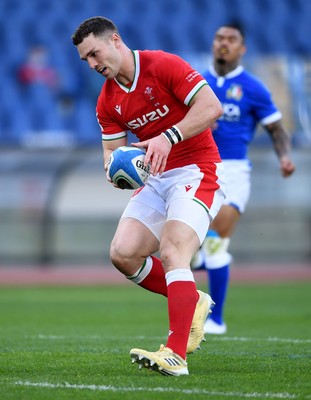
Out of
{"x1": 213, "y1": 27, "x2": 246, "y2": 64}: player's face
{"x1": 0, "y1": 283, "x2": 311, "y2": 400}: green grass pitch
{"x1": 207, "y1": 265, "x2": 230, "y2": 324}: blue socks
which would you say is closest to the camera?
{"x1": 0, "y1": 283, "x2": 311, "y2": 400}: green grass pitch

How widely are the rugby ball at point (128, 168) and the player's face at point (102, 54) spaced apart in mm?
504

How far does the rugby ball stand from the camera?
18.9ft

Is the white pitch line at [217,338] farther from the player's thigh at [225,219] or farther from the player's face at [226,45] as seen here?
the player's face at [226,45]

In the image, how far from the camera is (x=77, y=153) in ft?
57.1

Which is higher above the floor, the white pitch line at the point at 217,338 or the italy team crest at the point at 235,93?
the italy team crest at the point at 235,93

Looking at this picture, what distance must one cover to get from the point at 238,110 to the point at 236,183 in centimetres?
69

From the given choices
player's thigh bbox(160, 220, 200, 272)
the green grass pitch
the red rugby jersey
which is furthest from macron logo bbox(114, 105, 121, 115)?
the green grass pitch

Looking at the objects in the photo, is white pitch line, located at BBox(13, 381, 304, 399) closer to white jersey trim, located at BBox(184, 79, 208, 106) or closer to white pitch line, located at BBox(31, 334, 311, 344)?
white jersey trim, located at BBox(184, 79, 208, 106)

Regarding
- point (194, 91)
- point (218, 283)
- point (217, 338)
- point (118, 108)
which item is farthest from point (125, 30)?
point (194, 91)

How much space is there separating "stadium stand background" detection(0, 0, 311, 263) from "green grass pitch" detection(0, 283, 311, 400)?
4.55 meters

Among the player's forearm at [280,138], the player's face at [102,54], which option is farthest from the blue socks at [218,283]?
the player's face at [102,54]

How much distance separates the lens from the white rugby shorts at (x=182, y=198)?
19.2 feet

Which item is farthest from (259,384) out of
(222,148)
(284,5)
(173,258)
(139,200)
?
(284,5)

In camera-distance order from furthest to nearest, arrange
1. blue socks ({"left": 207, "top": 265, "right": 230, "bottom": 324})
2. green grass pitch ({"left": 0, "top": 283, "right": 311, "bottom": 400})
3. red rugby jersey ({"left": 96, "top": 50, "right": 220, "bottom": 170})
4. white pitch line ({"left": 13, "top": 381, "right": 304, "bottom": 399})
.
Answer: blue socks ({"left": 207, "top": 265, "right": 230, "bottom": 324}), red rugby jersey ({"left": 96, "top": 50, "right": 220, "bottom": 170}), green grass pitch ({"left": 0, "top": 283, "right": 311, "bottom": 400}), white pitch line ({"left": 13, "top": 381, "right": 304, "bottom": 399})
